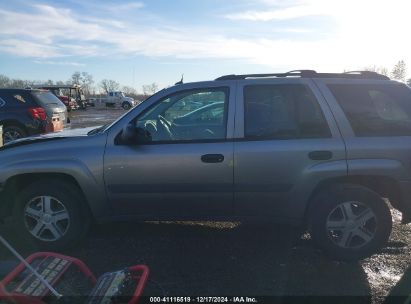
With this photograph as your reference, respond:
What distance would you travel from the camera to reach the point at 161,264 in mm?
4188

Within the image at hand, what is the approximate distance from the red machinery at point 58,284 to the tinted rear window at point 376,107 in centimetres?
245

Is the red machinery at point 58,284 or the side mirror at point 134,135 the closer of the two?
the red machinery at point 58,284

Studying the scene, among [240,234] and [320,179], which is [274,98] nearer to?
[320,179]

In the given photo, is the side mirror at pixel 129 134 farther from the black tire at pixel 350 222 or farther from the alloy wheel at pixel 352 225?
the alloy wheel at pixel 352 225

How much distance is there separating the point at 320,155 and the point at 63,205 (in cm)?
261

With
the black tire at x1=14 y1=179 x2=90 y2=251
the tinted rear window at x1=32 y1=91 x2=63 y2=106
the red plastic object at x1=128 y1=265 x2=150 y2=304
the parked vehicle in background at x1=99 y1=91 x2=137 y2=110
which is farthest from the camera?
the parked vehicle in background at x1=99 y1=91 x2=137 y2=110

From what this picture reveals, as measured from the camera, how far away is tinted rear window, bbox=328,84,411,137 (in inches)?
165

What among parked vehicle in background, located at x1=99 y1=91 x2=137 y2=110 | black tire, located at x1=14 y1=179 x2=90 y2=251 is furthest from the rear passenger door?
parked vehicle in background, located at x1=99 y1=91 x2=137 y2=110

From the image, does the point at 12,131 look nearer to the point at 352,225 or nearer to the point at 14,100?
the point at 14,100

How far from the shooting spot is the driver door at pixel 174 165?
420 centimetres

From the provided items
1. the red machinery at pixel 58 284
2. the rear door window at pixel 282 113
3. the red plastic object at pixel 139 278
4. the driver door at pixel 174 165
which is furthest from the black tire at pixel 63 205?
the rear door window at pixel 282 113

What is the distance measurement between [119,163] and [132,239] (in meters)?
1.06

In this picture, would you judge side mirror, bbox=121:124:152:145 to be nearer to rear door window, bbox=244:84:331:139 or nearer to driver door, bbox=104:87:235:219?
driver door, bbox=104:87:235:219

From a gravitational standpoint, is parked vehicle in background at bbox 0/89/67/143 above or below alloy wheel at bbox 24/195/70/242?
above
